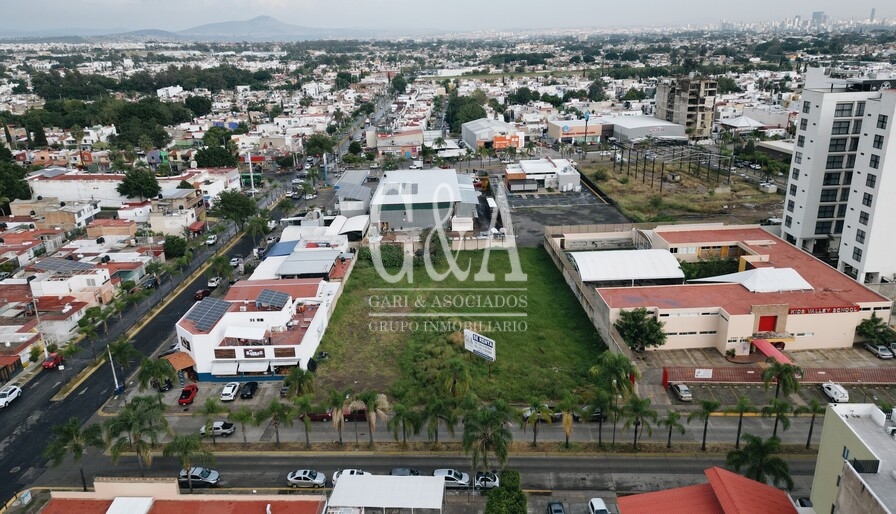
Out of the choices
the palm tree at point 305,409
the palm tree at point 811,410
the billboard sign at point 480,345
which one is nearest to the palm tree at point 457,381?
the billboard sign at point 480,345

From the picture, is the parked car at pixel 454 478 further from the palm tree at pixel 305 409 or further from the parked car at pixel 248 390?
the parked car at pixel 248 390

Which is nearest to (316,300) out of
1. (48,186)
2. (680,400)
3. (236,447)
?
(236,447)

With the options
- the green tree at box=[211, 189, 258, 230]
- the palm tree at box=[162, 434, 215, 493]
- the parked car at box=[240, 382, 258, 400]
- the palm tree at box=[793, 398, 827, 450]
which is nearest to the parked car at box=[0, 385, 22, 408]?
the parked car at box=[240, 382, 258, 400]

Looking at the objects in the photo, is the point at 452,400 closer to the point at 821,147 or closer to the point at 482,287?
the point at 482,287

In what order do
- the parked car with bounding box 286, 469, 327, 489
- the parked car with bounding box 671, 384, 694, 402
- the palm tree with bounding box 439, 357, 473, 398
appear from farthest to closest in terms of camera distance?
the parked car with bounding box 671, 384, 694, 402 < the palm tree with bounding box 439, 357, 473, 398 < the parked car with bounding box 286, 469, 327, 489

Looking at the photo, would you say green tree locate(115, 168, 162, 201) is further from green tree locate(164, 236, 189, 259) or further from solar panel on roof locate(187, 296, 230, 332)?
solar panel on roof locate(187, 296, 230, 332)

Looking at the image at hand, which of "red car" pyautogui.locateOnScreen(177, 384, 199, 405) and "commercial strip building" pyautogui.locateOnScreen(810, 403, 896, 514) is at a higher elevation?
"commercial strip building" pyautogui.locateOnScreen(810, 403, 896, 514)
